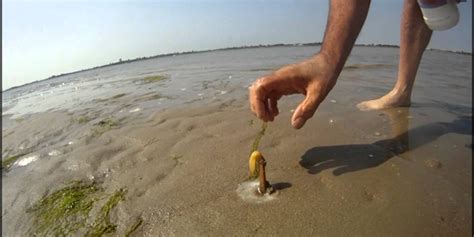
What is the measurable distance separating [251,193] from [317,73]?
0.76m

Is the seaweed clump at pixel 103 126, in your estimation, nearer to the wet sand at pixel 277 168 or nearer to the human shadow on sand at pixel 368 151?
the wet sand at pixel 277 168

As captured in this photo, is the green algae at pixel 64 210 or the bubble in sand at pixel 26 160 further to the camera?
the bubble in sand at pixel 26 160

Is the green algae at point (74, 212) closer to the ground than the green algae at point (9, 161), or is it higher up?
closer to the ground

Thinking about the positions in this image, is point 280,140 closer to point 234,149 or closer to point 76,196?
point 234,149

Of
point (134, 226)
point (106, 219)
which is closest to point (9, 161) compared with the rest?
Result: point (106, 219)

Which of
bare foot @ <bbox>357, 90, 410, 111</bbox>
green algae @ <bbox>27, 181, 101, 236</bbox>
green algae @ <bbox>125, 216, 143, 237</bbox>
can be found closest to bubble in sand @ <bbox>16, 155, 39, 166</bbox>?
green algae @ <bbox>27, 181, 101, 236</bbox>

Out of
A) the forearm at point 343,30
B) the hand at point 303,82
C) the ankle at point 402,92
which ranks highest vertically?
the forearm at point 343,30

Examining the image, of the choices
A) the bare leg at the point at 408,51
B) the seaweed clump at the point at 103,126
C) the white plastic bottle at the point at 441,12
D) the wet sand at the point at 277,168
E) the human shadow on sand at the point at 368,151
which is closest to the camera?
the wet sand at the point at 277,168

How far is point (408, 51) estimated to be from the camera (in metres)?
3.29

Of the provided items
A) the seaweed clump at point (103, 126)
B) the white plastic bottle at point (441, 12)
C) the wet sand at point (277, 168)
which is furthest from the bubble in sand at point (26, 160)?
the white plastic bottle at point (441, 12)

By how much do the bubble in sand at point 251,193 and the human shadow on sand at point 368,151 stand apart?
0.37 meters

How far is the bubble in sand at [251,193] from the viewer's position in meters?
1.96

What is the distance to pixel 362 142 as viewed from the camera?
100 inches

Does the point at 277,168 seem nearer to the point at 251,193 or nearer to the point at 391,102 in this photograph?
the point at 251,193
